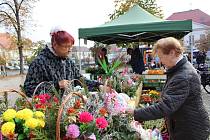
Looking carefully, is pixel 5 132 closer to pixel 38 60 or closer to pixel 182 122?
pixel 38 60

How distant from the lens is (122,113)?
2.35 m

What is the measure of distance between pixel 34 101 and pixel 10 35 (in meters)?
27.7

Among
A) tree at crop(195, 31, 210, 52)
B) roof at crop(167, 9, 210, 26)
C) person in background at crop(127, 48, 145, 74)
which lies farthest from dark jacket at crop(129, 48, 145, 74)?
roof at crop(167, 9, 210, 26)

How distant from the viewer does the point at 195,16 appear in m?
73.6

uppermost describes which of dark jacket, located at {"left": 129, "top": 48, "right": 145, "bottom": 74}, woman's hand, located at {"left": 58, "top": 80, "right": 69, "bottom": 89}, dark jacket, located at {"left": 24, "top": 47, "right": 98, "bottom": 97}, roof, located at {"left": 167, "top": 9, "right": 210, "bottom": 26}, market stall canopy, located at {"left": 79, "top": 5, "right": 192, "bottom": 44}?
roof, located at {"left": 167, "top": 9, "right": 210, "bottom": 26}

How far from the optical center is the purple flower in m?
1.87

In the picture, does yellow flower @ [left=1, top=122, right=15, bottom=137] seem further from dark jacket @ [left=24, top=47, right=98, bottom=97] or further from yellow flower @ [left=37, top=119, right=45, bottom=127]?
dark jacket @ [left=24, top=47, right=98, bottom=97]

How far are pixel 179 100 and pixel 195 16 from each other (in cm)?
7425

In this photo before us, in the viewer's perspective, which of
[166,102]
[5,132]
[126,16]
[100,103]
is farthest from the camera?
[126,16]

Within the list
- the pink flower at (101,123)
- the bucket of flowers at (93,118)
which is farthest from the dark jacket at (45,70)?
the pink flower at (101,123)

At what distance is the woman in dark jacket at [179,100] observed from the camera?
96.2 inches

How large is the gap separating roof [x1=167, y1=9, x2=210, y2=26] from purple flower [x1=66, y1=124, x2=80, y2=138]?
238 feet

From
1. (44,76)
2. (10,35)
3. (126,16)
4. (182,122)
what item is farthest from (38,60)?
(10,35)

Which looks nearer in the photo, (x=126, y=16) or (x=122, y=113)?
(x=122, y=113)
